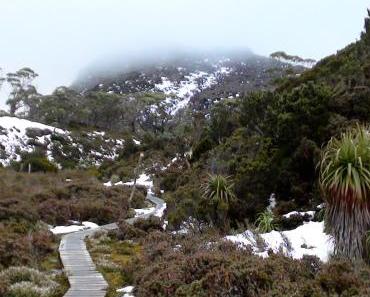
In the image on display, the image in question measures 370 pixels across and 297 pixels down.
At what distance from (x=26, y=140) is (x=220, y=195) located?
2590 inches

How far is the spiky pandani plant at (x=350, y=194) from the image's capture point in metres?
10.8

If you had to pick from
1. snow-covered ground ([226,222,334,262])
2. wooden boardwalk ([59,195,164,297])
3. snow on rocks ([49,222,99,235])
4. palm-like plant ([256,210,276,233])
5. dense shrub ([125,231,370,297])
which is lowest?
snow on rocks ([49,222,99,235])

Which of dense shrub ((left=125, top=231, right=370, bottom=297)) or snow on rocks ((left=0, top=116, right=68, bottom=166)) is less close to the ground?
dense shrub ((left=125, top=231, right=370, bottom=297))

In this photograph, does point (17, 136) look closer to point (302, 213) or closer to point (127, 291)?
point (302, 213)

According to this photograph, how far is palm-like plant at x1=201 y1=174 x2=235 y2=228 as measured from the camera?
19.6 metres

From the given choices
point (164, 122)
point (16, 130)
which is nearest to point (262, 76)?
point (164, 122)

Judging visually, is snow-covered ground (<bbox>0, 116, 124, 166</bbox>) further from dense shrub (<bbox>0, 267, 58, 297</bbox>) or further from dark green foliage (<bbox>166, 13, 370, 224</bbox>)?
dense shrub (<bbox>0, 267, 58, 297</bbox>)

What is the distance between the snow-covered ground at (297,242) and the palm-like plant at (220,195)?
393 centimetres

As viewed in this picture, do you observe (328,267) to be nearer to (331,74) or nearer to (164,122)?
(331,74)

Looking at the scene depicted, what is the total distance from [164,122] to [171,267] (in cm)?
9931

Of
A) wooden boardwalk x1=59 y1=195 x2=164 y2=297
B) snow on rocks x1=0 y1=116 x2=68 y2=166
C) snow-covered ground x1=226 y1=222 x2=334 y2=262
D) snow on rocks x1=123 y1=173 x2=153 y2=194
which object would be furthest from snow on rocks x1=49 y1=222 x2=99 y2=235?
snow on rocks x1=0 y1=116 x2=68 y2=166

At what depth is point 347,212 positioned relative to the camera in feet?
35.8

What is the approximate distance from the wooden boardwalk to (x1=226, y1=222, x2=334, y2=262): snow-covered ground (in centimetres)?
371

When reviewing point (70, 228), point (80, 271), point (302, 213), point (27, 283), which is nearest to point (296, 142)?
point (302, 213)
